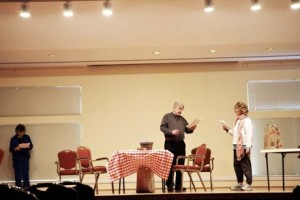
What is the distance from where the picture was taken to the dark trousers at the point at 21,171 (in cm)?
999

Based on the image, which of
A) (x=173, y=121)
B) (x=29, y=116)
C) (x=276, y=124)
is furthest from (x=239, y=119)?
(x=29, y=116)

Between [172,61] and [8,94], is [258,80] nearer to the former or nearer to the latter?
[172,61]

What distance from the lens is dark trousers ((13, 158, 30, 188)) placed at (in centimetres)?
999

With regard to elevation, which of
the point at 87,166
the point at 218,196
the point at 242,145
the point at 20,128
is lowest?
the point at 218,196

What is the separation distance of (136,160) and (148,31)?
231 centimetres

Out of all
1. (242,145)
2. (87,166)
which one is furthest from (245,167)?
(87,166)

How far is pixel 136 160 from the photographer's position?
726cm

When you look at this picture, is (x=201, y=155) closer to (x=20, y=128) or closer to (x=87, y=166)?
(x=87, y=166)

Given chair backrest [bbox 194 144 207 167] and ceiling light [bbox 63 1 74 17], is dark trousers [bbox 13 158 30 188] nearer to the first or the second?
chair backrest [bbox 194 144 207 167]

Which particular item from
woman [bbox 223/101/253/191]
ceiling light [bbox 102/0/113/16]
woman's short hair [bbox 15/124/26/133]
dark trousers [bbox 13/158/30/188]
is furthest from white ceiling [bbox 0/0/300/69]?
dark trousers [bbox 13/158/30/188]

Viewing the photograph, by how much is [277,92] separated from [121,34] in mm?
4343

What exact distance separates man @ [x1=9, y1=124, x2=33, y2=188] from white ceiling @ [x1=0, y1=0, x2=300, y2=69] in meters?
1.61

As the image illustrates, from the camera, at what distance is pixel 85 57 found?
379 inches

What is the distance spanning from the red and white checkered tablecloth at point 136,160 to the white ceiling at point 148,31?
2199 millimetres
